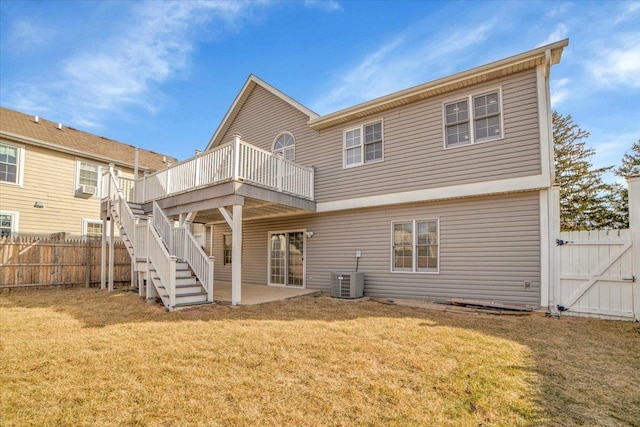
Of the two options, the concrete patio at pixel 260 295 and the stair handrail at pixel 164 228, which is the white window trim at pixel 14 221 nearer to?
the stair handrail at pixel 164 228

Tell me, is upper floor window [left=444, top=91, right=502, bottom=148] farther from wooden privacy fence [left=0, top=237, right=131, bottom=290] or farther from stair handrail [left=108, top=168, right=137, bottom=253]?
wooden privacy fence [left=0, top=237, right=131, bottom=290]

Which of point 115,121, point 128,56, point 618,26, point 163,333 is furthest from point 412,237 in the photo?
point 115,121

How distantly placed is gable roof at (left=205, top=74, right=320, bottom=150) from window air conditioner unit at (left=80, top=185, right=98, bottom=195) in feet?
19.1

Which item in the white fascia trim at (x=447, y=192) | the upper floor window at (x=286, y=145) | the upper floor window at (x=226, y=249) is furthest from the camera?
the upper floor window at (x=226, y=249)

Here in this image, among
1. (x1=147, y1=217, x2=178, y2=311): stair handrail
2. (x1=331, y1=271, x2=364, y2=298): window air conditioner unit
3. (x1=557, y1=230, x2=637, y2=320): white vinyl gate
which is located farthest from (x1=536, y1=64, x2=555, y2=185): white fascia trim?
(x1=147, y1=217, x2=178, y2=311): stair handrail

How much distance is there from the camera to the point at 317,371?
12.5ft

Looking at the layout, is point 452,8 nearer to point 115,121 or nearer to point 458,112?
point 458,112

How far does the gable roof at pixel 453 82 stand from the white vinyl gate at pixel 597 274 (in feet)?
13.3

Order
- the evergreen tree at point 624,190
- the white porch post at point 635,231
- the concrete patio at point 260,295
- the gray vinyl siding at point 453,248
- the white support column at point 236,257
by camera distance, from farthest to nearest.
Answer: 1. the evergreen tree at point 624,190
2. the concrete patio at point 260,295
3. the white support column at point 236,257
4. the gray vinyl siding at point 453,248
5. the white porch post at point 635,231

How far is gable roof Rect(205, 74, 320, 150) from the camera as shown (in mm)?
11688

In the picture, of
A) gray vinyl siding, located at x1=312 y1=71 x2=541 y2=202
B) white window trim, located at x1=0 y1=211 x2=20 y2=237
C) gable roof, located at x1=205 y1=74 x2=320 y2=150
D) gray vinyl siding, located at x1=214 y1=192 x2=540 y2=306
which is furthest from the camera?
white window trim, located at x1=0 y1=211 x2=20 y2=237

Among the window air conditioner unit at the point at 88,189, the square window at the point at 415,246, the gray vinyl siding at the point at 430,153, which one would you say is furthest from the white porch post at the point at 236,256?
the window air conditioner unit at the point at 88,189

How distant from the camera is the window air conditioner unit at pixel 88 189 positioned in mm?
14613

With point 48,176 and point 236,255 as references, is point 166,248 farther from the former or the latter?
point 48,176
